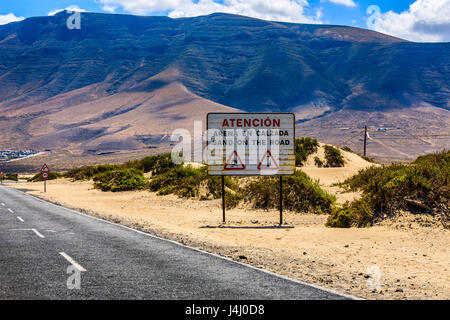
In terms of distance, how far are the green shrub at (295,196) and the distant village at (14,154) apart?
124896 millimetres

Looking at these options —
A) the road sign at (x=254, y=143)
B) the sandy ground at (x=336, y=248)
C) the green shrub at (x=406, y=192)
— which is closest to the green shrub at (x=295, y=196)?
the sandy ground at (x=336, y=248)

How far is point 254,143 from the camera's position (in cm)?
1566

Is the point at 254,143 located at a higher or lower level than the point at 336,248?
higher

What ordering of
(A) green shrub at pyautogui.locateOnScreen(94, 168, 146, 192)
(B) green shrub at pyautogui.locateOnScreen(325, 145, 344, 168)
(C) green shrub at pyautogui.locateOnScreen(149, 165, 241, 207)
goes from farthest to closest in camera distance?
(B) green shrub at pyautogui.locateOnScreen(325, 145, 344, 168) → (A) green shrub at pyautogui.locateOnScreen(94, 168, 146, 192) → (C) green shrub at pyautogui.locateOnScreen(149, 165, 241, 207)

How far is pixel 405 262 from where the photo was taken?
368 inches

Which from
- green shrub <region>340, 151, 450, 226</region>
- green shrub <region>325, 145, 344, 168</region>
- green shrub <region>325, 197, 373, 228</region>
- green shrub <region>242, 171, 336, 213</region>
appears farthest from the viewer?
green shrub <region>325, 145, 344, 168</region>

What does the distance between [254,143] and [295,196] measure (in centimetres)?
444

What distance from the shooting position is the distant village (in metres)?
130

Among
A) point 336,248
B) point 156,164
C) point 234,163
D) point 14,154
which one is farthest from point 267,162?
point 14,154

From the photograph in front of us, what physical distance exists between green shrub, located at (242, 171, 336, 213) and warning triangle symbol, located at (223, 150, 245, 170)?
13.2ft

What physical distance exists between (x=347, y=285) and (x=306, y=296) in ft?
4.34

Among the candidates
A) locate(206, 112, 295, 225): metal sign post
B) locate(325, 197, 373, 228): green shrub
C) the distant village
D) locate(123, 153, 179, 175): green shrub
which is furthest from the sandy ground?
the distant village

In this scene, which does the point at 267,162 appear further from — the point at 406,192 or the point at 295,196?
the point at 406,192

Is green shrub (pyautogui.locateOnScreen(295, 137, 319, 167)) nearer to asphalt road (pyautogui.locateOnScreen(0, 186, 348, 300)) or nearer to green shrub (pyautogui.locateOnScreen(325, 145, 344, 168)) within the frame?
green shrub (pyautogui.locateOnScreen(325, 145, 344, 168))
